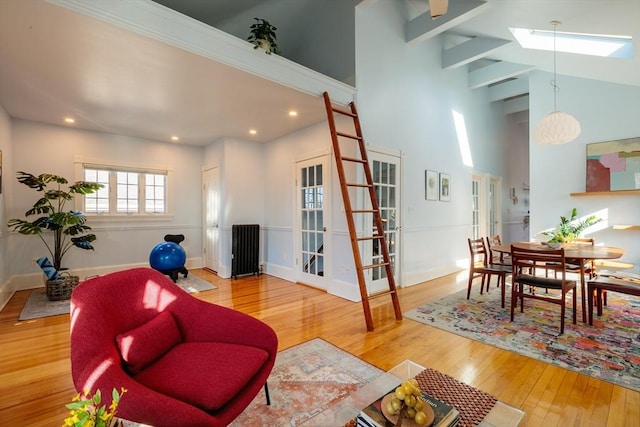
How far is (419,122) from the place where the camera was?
190 inches

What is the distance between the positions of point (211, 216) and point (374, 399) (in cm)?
493

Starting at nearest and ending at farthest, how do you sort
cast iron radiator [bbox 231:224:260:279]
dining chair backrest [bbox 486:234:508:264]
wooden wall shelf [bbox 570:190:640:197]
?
dining chair backrest [bbox 486:234:508:264], wooden wall shelf [bbox 570:190:640:197], cast iron radiator [bbox 231:224:260:279]

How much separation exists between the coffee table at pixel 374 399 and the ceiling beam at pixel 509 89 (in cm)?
704

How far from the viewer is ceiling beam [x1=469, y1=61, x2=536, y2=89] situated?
17.2 feet

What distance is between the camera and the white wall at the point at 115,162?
4297 mm

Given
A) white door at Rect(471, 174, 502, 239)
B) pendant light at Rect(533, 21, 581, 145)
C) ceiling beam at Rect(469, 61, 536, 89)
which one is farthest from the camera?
white door at Rect(471, 174, 502, 239)

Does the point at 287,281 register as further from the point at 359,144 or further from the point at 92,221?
the point at 92,221

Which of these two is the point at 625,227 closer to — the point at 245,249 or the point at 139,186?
the point at 245,249

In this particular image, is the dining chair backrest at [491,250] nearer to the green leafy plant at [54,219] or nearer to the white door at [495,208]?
the white door at [495,208]

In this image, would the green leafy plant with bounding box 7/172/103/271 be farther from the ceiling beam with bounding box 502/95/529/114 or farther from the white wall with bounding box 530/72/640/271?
the ceiling beam with bounding box 502/95/529/114

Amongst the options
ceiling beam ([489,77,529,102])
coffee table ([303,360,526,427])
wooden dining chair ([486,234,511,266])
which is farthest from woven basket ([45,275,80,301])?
ceiling beam ([489,77,529,102])

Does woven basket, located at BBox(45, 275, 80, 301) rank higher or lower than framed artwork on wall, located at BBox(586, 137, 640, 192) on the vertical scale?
lower

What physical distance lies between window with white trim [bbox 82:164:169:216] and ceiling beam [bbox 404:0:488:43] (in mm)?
5038

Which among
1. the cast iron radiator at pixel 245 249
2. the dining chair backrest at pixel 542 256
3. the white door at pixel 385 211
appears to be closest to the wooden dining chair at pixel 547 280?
the dining chair backrest at pixel 542 256
